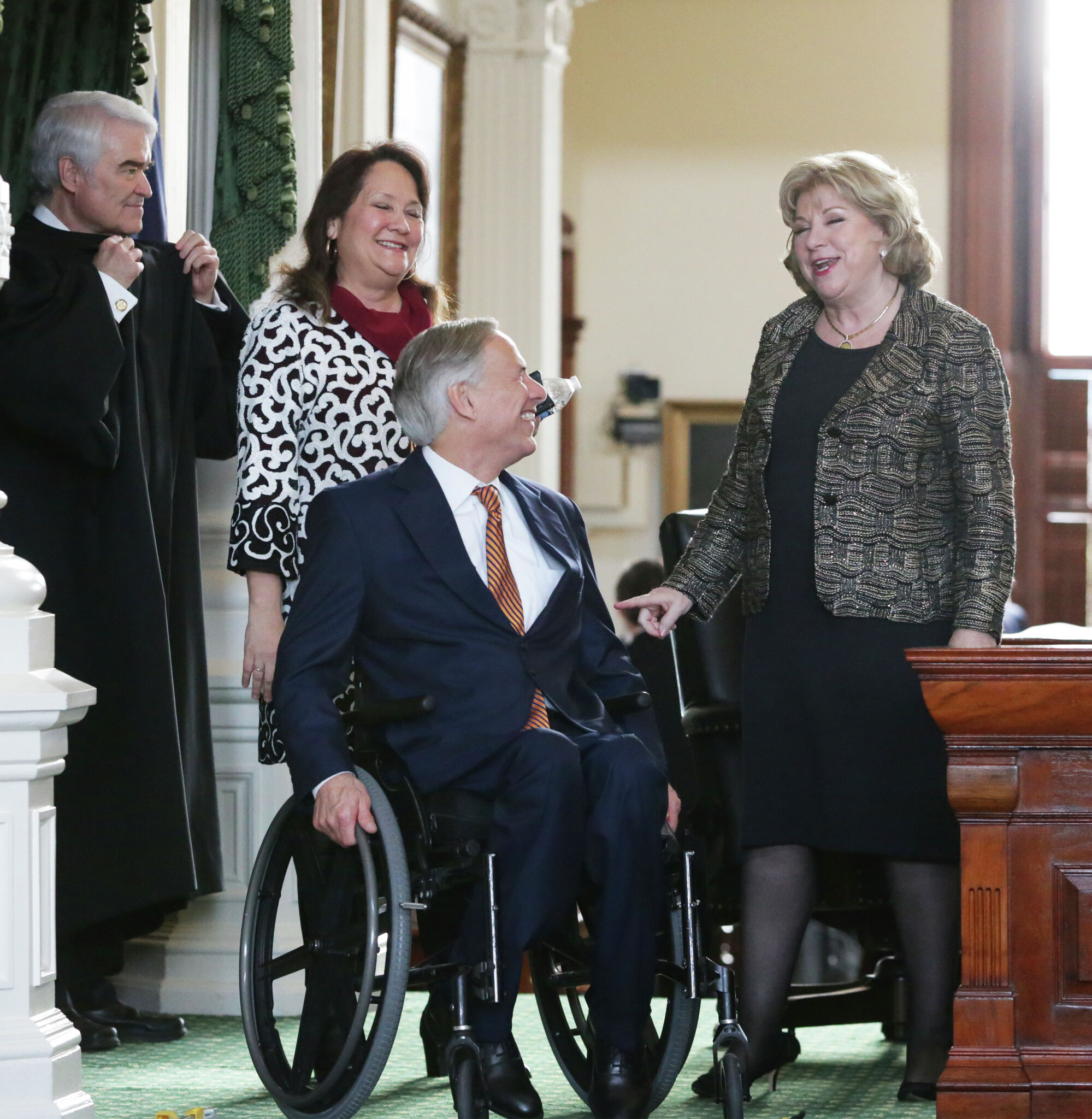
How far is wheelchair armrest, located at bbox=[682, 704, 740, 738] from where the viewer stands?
3227 mm

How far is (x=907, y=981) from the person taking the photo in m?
2.90

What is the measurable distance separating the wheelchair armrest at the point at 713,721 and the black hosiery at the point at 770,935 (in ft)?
1.03

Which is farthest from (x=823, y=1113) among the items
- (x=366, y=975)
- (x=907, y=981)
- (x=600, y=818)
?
(x=366, y=975)

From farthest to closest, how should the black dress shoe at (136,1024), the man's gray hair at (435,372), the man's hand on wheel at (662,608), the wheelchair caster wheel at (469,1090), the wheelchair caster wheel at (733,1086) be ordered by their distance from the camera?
the black dress shoe at (136,1024) → the man's hand on wheel at (662,608) → the man's gray hair at (435,372) → the wheelchair caster wheel at (733,1086) → the wheelchair caster wheel at (469,1090)

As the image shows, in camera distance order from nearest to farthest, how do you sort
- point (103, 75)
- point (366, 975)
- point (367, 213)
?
point (366, 975) < point (367, 213) < point (103, 75)

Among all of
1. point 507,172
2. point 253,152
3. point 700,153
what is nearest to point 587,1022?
point 253,152

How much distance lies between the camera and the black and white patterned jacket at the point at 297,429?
3.07 meters

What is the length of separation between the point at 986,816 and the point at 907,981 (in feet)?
1.50

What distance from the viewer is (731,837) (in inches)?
126

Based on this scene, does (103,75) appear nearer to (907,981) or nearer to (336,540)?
(336,540)

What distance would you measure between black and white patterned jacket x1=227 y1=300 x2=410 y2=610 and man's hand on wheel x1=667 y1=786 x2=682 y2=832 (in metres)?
0.77

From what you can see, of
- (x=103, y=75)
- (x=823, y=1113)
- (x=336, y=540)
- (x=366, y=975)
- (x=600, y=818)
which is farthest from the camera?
(x=103, y=75)

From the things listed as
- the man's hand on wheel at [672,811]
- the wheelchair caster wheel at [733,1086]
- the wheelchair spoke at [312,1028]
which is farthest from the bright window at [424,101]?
the wheelchair caster wheel at [733,1086]

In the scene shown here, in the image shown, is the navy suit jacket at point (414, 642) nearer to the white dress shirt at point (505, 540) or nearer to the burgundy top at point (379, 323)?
the white dress shirt at point (505, 540)
